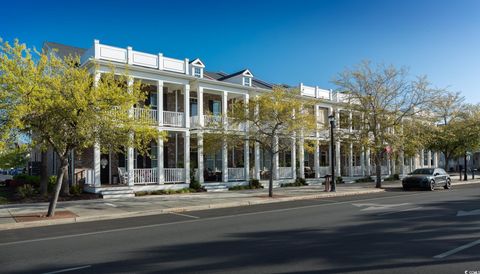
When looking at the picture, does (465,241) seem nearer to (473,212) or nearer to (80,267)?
(473,212)

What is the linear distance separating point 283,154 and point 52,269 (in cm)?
2666

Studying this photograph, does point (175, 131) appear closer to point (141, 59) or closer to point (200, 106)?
point (200, 106)

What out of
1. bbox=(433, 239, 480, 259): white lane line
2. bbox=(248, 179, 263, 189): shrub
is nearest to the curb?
bbox=(248, 179, 263, 189): shrub

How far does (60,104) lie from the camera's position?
12578mm

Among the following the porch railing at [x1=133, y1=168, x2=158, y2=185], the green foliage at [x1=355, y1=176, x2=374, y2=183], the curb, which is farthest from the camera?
the green foliage at [x1=355, y1=176, x2=374, y2=183]

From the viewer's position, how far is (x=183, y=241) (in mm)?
8984

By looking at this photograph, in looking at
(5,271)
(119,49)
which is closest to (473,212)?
(5,271)

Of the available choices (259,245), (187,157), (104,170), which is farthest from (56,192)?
(187,157)

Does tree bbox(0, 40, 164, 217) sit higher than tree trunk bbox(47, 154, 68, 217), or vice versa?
tree bbox(0, 40, 164, 217)

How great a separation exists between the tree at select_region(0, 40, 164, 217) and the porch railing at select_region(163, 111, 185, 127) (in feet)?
31.0

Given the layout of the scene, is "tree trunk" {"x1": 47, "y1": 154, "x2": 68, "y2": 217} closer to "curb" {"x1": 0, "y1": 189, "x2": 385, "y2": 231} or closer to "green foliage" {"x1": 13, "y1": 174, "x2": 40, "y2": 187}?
"curb" {"x1": 0, "y1": 189, "x2": 385, "y2": 231}

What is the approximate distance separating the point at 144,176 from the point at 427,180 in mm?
17323

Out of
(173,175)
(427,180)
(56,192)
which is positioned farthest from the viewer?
(427,180)

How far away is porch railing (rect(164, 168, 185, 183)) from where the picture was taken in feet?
76.0
